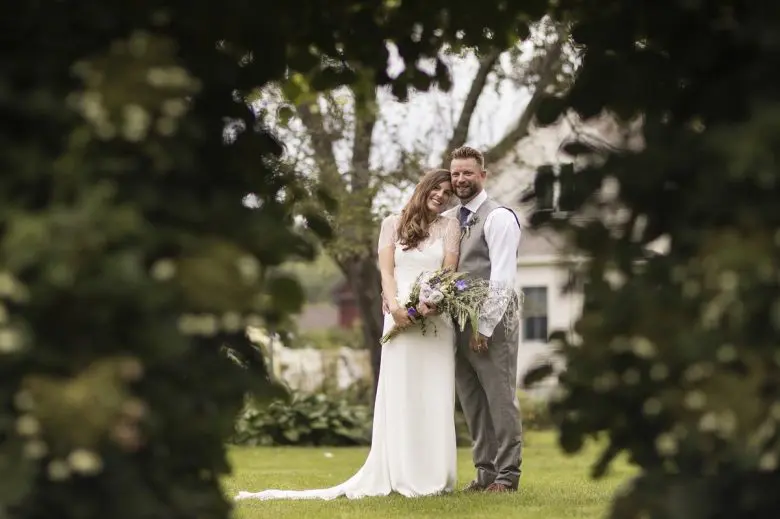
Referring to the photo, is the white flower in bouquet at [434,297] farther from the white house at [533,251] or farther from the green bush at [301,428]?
the green bush at [301,428]

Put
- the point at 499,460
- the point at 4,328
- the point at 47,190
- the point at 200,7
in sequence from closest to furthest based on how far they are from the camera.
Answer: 1. the point at 4,328
2. the point at 47,190
3. the point at 200,7
4. the point at 499,460

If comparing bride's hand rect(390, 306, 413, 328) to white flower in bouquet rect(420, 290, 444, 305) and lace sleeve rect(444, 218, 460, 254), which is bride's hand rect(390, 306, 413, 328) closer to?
white flower in bouquet rect(420, 290, 444, 305)

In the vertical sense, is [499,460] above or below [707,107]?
below

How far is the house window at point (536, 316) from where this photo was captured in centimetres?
3073

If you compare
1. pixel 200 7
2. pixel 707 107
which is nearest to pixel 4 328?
pixel 200 7

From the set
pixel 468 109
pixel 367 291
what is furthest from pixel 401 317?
pixel 367 291

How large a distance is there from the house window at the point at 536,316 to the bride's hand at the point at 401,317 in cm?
2131

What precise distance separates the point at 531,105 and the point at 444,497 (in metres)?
9.15

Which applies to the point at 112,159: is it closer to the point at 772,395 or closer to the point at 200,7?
the point at 200,7

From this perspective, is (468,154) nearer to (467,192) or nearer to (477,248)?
(467,192)

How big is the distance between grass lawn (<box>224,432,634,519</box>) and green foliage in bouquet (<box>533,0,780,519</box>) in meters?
1.46

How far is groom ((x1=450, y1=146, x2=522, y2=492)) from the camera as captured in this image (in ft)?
29.1

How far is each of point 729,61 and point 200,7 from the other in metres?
1.33

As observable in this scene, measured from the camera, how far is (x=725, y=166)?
3066 millimetres
